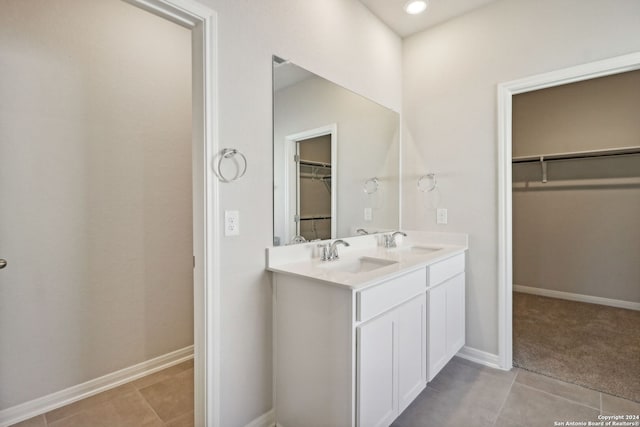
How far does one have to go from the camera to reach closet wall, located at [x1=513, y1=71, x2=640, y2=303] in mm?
3451

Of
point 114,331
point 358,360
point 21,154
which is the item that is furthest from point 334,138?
point 114,331

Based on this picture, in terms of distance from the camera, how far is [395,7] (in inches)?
95.4

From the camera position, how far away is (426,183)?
2.74 m

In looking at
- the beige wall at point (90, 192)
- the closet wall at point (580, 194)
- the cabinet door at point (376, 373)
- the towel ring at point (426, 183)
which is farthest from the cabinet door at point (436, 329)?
the closet wall at point (580, 194)

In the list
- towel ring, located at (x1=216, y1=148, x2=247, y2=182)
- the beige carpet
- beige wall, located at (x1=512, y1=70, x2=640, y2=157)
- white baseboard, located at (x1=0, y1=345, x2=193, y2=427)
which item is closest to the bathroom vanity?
towel ring, located at (x1=216, y1=148, x2=247, y2=182)

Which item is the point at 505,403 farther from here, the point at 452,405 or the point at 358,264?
the point at 358,264

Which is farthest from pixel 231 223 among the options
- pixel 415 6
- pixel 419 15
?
pixel 419 15

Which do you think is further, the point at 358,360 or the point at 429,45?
the point at 429,45

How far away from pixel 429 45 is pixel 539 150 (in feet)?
7.54

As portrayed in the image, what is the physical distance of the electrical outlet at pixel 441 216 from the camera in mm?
2637

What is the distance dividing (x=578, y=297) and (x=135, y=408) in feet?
15.1

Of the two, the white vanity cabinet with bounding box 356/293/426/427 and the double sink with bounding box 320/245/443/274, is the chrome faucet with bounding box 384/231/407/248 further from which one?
the white vanity cabinet with bounding box 356/293/426/427

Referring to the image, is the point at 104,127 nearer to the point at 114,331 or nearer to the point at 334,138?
the point at 114,331

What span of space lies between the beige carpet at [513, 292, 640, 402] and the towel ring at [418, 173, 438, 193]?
1.49 m
